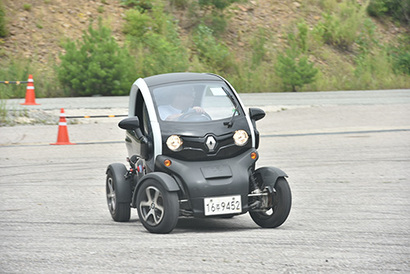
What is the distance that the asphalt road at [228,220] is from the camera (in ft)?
19.0

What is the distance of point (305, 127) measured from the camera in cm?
1984

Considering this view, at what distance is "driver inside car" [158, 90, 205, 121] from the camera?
7634mm

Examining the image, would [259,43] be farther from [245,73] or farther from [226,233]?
[226,233]

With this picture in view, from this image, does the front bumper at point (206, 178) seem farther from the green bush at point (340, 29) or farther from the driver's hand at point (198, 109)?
the green bush at point (340, 29)

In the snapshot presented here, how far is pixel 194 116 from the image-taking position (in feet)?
25.0

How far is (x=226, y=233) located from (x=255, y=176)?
793 mm

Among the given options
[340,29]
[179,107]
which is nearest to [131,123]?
[179,107]

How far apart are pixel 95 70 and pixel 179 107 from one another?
1874 centimetres

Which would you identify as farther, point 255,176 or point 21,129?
point 21,129

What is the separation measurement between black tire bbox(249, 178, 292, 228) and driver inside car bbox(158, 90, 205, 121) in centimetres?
119

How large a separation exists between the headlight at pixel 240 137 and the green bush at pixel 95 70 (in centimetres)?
1897

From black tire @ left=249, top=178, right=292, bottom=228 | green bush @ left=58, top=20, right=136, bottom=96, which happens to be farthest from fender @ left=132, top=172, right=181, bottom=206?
green bush @ left=58, top=20, right=136, bottom=96

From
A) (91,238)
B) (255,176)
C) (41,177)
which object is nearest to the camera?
(91,238)

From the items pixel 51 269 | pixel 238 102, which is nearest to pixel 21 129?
pixel 238 102
